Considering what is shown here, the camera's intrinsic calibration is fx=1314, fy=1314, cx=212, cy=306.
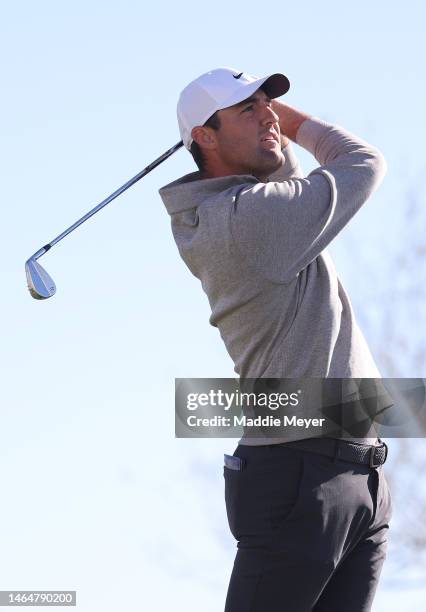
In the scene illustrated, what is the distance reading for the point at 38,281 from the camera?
403cm

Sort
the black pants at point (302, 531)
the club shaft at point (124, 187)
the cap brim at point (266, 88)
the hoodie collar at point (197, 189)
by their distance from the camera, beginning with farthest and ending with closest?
the club shaft at point (124, 187) < the cap brim at point (266, 88) < the hoodie collar at point (197, 189) < the black pants at point (302, 531)

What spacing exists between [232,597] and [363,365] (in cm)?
62

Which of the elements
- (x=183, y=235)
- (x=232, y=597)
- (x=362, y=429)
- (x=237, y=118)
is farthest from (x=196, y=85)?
(x=232, y=597)

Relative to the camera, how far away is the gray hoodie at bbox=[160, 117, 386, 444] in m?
3.05

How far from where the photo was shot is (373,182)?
3145 millimetres

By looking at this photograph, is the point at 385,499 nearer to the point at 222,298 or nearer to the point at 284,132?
the point at 222,298

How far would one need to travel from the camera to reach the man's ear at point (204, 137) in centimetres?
342

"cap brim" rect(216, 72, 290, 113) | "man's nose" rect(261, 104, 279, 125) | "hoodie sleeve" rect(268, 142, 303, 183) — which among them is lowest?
"hoodie sleeve" rect(268, 142, 303, 183)

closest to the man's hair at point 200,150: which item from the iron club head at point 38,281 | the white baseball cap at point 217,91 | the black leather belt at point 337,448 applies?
the white baseball cap at point 217,91

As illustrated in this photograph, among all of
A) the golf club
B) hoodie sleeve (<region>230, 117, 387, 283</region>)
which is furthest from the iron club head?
hoodie sleeve (<region>230, 117, 387, 283</region>)

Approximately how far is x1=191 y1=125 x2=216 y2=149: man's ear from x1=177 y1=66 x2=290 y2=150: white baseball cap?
0.05 ft

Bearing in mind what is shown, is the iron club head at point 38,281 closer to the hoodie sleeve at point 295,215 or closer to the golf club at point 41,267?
the golf club at point 41,267

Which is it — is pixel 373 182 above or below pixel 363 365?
above

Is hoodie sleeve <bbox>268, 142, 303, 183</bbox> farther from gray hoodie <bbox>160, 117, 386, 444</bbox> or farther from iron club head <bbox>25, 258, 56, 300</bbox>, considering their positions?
iron club head <bbox>25, 258, 56, 300</bbox>
